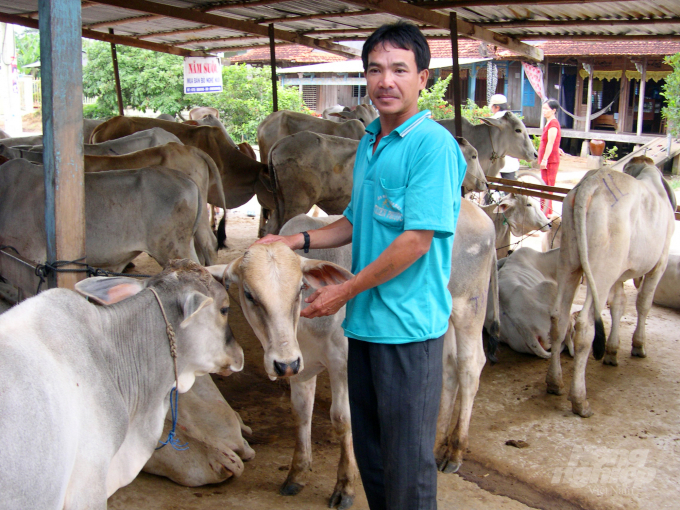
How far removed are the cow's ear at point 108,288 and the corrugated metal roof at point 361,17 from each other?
14.5 ft

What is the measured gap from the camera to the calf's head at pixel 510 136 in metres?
9.83

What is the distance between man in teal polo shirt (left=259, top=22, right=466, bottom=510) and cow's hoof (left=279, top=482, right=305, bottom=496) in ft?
4.05

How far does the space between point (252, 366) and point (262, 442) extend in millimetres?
1298

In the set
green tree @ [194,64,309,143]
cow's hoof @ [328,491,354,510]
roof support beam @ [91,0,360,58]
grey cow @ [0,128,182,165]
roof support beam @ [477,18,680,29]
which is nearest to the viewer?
cow's hoof @ [328,491,354,510]

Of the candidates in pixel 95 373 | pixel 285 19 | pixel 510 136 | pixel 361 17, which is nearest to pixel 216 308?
pixel 95 373

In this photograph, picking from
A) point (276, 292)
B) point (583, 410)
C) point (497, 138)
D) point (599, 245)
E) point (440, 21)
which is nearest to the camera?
point (276, 292)

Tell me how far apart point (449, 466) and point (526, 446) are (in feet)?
2.10

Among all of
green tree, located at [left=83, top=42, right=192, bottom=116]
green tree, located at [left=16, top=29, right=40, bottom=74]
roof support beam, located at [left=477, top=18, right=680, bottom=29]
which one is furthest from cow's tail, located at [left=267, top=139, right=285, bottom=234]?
green tree, located at [left=16, top=29, right=40, bottom=74]

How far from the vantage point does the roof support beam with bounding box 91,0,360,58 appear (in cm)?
737

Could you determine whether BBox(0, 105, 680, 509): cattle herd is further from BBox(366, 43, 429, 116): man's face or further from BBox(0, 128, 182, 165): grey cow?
BBox(366, 43, 429, 116): man's face

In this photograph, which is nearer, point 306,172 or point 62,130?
point 62,130

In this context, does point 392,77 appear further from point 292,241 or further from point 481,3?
point 481,3

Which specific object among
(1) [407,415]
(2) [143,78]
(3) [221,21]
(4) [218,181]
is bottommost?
(1) [407,415]

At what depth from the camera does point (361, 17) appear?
850 cm
